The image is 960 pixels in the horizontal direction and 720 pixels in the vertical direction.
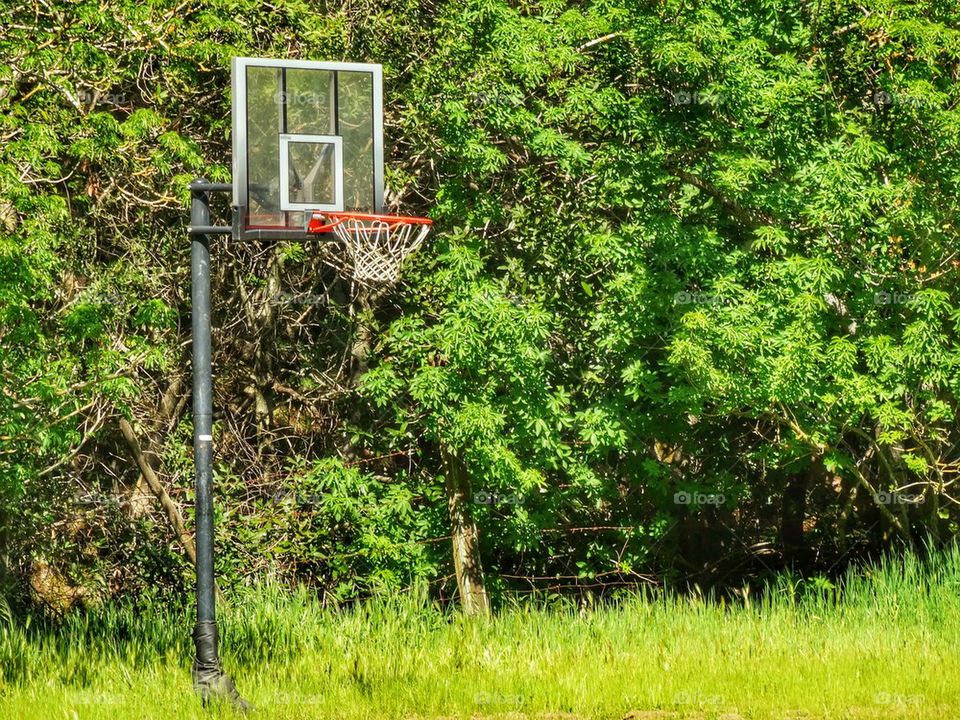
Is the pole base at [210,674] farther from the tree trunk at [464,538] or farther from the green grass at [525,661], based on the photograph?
the tree trunk at [464,538]

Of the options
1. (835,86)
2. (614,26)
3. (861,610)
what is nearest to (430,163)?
(614,26)

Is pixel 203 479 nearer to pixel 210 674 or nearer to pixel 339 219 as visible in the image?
pixel 210 674

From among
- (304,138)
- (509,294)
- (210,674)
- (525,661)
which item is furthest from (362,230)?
(525,661)

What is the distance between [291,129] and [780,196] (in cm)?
483

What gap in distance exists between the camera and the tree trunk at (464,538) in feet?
41.0

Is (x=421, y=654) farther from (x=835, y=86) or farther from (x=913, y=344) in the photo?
(x=835, y=86)

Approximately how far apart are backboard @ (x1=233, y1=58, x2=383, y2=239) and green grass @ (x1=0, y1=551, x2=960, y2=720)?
362 centimetres

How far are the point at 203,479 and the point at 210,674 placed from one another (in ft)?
4.61

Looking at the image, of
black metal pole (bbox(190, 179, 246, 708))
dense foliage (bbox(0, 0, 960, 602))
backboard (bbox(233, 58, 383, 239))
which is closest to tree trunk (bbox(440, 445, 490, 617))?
dense foliage (bbox(0, 0, 960, 602))

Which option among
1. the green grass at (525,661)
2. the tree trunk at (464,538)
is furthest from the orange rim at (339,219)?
the tree trunk at (464,538)

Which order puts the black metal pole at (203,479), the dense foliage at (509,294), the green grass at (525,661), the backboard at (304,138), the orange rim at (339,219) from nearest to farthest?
the black metal pole at (203,479)
the green grass at (525,661)
the backboard at (304,138)
the orange rim at (339,219)
the dense foliage at (509,294)

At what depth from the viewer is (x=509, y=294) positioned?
12.2 m

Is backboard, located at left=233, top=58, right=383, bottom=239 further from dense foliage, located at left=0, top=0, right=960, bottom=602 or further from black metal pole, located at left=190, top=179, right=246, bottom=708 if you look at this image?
dense foliage, located at left=0, top=0, right=960, bottom=602

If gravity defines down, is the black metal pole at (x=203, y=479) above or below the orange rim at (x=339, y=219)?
below
